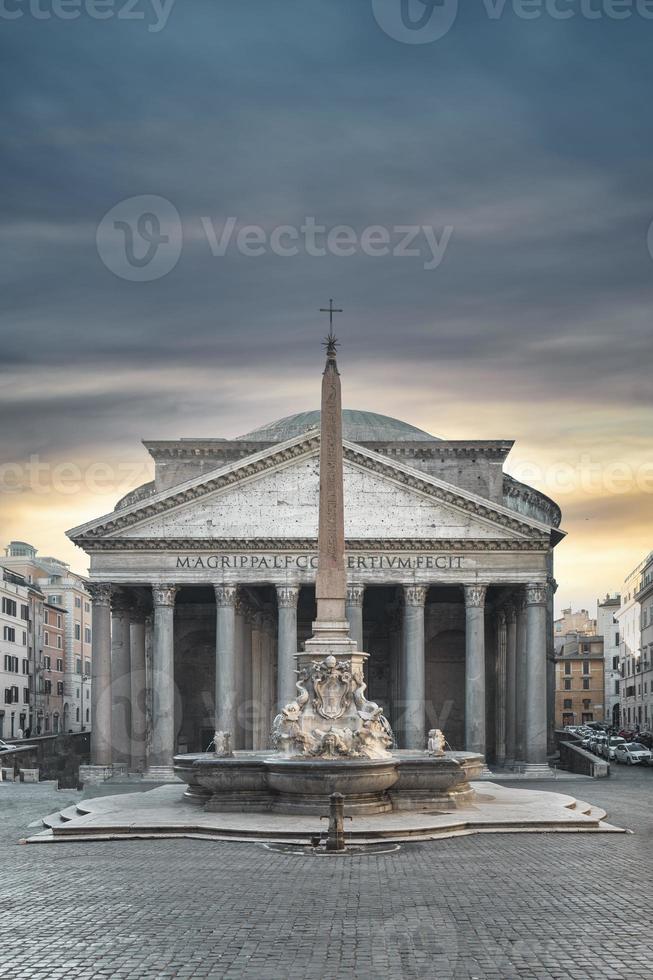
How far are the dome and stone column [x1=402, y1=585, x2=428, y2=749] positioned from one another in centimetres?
2073

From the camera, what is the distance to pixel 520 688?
180 feet

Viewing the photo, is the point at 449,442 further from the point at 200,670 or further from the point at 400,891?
the point at 400,891

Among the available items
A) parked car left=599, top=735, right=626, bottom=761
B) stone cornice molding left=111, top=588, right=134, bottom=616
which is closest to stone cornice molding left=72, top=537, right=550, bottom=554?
stone cornice molding left=111, top=588, right=134, bottom=616

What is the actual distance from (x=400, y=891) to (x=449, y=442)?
48225 millimetres

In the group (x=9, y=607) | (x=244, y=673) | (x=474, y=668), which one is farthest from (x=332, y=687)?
(x=9, y=607)

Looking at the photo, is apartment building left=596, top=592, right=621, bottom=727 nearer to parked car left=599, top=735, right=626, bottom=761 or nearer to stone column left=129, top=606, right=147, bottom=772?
parked car left=599, top=735, right=626, bottom=761

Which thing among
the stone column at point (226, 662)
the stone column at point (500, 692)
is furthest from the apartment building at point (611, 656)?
the stone column at point (226, 662)

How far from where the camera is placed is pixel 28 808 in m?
34.8

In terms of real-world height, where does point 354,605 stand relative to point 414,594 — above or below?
below

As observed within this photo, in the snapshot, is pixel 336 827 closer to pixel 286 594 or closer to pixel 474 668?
pixel 286 594

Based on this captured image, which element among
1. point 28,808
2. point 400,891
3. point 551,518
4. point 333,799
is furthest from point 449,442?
point 400,891

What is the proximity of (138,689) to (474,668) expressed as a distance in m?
15.4

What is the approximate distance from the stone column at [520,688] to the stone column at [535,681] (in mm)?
447

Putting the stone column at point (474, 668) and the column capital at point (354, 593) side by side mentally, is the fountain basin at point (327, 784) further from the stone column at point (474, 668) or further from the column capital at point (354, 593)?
the column capital at point (354, 593)
